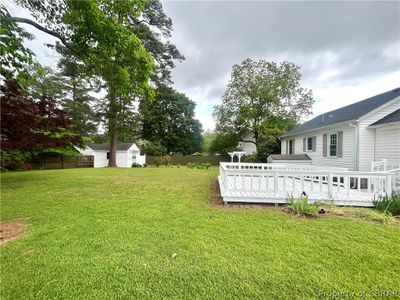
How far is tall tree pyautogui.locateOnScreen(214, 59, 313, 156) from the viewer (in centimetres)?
2383

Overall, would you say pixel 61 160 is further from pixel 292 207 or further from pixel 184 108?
pixel 292 207

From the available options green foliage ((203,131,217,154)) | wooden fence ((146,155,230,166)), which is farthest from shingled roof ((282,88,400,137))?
green foliage ((203,131,217,154))

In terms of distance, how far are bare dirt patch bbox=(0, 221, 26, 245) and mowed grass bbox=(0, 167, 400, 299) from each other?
0.45 feet

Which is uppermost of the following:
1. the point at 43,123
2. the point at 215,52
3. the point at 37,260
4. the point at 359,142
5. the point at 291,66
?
the point at 291,66

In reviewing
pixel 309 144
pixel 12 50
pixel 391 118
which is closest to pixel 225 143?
pixel 309 144

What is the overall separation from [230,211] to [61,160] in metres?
22.9

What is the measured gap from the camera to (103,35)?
6023 millimetres

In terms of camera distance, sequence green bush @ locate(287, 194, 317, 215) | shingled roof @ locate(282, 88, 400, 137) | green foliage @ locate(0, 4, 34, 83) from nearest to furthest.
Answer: green bush @ locate(287, 194, 317, 215), green foliage @ locate(0, 4, 34, 83), shingled roof @ locate(282, 88, 400, 137)

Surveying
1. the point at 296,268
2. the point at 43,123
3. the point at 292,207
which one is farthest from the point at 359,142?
the point at 43,123

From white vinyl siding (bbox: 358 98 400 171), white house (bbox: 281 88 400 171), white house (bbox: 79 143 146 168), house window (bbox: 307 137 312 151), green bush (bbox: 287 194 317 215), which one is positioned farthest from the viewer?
white house (bbox: 79 143 146 168)

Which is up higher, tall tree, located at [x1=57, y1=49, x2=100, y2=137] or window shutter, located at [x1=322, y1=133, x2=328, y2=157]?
tall tree, located at [x1=57, y1=49, x2=100, y2=137]

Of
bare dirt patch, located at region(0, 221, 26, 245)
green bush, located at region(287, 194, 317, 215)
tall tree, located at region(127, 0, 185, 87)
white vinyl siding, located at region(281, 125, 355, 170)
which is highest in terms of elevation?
tall tree, located at region(127, 0, 185, 87)

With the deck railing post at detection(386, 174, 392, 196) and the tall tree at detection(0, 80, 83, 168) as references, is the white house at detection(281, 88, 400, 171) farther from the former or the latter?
the tall tree at detection(0, 80, 83, 168)

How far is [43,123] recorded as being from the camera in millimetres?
8672
